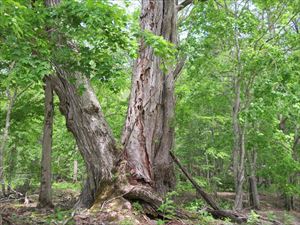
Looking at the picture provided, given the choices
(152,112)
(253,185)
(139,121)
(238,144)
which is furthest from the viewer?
(253,185)

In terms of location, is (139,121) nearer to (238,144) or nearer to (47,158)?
(47,158)

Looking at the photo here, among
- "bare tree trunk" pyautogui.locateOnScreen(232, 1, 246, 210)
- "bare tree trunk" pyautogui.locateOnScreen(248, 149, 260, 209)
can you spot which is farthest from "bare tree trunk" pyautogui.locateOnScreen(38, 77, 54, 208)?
"bare tree trunk" pyautogui.locateOnScreen(248, 149, 260, 209)

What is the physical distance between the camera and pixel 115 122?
11.5 meters

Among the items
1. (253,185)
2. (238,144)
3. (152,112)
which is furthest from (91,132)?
(253,185)

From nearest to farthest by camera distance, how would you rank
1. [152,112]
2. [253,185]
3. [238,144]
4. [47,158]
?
[152,112], [47,158], [238,144], [253,185]

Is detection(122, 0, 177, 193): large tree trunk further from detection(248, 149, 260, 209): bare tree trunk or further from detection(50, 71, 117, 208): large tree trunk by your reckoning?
detection(248, 149, 260, 209): bare tree trunk

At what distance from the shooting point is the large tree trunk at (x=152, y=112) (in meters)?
6.01

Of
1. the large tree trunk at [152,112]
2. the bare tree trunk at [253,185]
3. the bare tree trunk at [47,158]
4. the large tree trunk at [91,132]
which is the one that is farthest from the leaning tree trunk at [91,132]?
the bare tree trunk at [253,185]

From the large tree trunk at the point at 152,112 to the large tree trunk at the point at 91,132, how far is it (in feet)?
1.50

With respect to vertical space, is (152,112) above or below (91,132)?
above

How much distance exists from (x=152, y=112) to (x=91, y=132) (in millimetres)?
1636

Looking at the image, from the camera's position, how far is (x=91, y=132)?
18.0 ft

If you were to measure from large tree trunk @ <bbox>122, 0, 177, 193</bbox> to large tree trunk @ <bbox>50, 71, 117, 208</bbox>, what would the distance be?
0.46 meters

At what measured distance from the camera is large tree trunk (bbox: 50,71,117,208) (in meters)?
5.45
